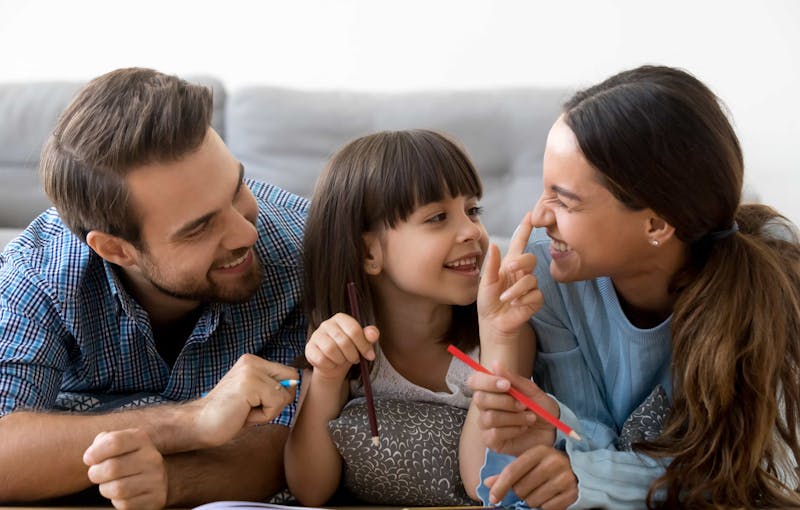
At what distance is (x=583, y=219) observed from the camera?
4.63ft

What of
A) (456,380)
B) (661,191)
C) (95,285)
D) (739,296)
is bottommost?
(456,380)

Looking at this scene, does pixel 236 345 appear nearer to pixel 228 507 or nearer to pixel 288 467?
pixel 288 467

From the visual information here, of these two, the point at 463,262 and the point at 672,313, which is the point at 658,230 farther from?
the point at 463,262

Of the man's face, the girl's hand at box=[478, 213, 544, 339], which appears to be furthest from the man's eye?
the girl's hand at box=[478, 213, 544, 339]

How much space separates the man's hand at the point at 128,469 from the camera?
1.30m

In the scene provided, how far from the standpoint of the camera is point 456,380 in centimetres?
167

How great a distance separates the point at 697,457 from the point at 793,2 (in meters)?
1.90

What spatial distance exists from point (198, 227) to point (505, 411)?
0.61m

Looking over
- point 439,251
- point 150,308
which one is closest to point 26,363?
point 150,308

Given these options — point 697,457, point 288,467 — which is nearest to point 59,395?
point 288,467

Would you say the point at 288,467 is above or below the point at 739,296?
below

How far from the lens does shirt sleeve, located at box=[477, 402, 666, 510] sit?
1349 mm

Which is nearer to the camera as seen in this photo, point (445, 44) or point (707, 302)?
point (707, 302)

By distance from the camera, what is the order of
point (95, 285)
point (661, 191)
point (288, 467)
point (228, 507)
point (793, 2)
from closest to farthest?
1. point (228, 507)
2. point (661, 191)
3. point (288, 467)
4. point (95, 285)
5. point (793, 2)
